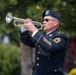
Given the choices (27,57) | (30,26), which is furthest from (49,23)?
(27,57)

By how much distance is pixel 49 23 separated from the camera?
7.12 m

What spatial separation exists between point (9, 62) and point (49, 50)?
9.33 metres

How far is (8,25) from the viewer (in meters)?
9.23

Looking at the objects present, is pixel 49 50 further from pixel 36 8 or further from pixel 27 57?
pixel 27 57

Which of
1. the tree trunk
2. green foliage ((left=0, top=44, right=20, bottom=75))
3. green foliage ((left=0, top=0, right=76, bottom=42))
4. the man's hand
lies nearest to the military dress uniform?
the man's hand

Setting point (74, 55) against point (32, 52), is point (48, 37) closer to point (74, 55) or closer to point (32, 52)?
point (32, 52)

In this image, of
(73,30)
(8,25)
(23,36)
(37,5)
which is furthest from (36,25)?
(73,30)

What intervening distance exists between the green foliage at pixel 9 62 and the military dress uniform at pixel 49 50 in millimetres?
8573

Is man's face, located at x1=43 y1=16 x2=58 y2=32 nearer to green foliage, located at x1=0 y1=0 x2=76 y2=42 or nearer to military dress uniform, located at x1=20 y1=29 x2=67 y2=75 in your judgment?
military dress uniform, located at x1=20 y1=29 x2=67 y2=75

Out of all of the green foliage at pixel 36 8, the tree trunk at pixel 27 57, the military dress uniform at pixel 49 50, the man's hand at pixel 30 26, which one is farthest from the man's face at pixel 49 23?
the tree trunk at pixel 27 57

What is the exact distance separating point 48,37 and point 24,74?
12.9ft

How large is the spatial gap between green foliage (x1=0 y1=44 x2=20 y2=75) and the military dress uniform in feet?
28.1

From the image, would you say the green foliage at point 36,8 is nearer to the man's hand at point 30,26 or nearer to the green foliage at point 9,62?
the man's hand at point 30,26

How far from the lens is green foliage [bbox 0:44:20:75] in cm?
1611
